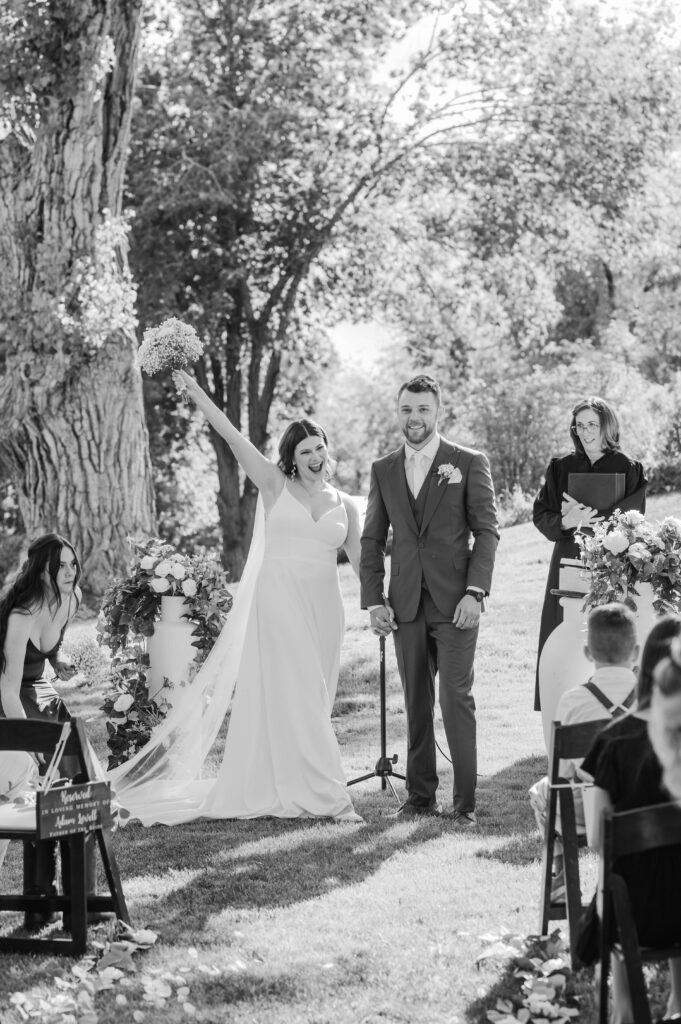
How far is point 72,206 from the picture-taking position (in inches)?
531

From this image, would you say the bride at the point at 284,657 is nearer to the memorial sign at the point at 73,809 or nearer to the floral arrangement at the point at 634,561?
the floral arrangement at the point at 634,561

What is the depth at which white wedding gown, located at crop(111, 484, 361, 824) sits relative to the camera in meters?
6.93

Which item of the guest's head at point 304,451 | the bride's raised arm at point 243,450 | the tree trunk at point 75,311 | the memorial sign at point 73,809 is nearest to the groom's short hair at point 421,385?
the guest's head at point 304,451

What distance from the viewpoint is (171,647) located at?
27.1ft

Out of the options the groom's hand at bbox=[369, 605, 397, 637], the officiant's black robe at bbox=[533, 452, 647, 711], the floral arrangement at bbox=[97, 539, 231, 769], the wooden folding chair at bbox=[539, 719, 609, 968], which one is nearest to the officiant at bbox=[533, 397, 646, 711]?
the officiant's black robe at bbox=[533, 452, 647, 711]

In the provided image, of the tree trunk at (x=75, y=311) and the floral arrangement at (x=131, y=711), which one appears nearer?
the floral arrangement at (x=131, y=711)

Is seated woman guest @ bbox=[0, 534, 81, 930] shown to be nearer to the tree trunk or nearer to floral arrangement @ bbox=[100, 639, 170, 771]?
floral arrangement @ bbox=[100, 639, 170, 771]

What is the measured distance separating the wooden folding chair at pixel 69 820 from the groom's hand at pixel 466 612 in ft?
8.05

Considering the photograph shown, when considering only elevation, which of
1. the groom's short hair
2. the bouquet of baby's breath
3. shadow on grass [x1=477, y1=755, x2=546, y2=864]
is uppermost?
the bouquet of baby's breath

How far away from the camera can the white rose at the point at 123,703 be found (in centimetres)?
805

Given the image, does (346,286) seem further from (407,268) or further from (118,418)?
(118,418)

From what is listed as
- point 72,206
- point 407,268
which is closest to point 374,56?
point 407,268

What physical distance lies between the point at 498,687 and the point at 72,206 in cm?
700

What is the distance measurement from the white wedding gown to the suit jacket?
0.37 m
